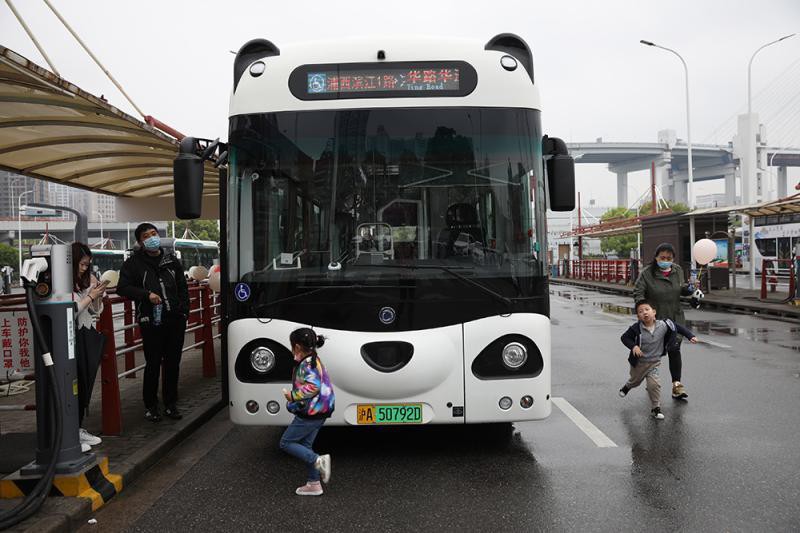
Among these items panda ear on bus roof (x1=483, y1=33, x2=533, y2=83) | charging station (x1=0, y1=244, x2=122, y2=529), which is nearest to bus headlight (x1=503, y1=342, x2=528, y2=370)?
panda ear on bus roof (x1=483, y1=33, x2=533, y2=83)

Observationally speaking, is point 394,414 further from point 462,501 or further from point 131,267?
point 131,267

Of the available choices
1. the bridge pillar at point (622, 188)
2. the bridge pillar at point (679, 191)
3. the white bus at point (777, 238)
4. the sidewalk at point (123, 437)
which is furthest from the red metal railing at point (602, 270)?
the bridge pillar at point (622, 188)

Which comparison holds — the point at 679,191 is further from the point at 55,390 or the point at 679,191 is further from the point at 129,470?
the point at 55,390

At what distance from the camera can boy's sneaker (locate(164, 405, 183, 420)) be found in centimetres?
655

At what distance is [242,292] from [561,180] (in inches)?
100

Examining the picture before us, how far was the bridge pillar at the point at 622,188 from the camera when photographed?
148 m

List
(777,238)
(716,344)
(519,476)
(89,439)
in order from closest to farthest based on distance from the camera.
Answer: (519,476)
(89,439)
(716,344)
(777,238)

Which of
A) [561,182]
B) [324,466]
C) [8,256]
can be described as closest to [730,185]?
[8,256]

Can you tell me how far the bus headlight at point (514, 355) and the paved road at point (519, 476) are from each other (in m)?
0.76

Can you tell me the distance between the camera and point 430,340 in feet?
16.6

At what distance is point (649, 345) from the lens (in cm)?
687

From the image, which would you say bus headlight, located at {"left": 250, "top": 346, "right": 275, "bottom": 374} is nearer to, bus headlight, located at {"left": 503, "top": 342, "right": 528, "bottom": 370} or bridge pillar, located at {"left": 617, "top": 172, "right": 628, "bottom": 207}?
bus headlight, located at {"left": 503, "top": 342, "right": 528, "bottom": 370}

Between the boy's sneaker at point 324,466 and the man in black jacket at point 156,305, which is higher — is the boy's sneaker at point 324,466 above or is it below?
below

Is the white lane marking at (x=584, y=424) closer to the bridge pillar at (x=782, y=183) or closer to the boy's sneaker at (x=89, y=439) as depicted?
the boy's sneaker at (x=89, y=439)
